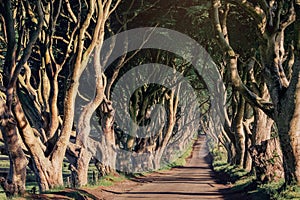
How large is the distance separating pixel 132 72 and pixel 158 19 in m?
Answer: 8.89

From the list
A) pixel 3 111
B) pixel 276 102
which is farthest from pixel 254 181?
pixel 3 111

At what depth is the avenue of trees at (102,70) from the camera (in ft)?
57.5

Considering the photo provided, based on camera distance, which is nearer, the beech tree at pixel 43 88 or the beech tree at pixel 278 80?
the beech tree at pixel 278 80

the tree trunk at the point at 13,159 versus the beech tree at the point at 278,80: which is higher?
the beech tree at the point at 278,80

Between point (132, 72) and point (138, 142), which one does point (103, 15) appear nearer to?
point (132, 72)

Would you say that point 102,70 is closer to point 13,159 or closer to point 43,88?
point 43,88

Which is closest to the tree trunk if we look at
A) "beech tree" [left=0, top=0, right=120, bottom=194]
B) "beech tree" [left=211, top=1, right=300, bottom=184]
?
"beech tree" [left=0, top=0, right=120, bottom=194]

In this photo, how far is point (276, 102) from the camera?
58.2 ft

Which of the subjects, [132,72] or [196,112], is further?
[196,112]

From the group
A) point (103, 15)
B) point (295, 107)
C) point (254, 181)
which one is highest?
point (103, 15)

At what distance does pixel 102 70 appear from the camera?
26.5m

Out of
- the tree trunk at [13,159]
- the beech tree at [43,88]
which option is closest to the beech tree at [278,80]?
the beech tree at [43,88]

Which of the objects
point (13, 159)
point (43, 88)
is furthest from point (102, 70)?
point (13, 159)

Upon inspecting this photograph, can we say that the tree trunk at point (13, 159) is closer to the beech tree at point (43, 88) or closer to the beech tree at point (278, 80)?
the beech tree at point (43, 88)
